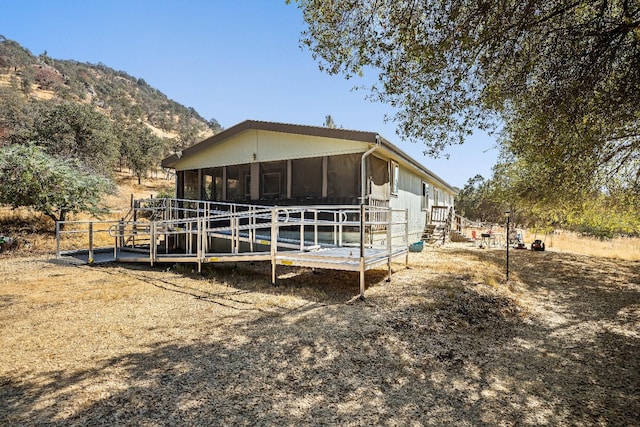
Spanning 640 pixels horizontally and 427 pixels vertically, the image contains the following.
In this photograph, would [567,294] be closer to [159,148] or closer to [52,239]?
[52,239]

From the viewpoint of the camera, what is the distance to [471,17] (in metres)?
5.02

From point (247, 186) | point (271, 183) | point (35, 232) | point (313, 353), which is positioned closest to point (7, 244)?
point (35, 232)

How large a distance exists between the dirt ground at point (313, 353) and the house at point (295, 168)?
2.95 meters

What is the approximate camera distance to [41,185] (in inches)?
472

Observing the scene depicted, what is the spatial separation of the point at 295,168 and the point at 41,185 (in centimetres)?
929

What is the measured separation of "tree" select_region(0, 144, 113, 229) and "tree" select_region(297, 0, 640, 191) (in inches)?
444

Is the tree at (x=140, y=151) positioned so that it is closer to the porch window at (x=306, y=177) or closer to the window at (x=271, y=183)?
the window at (x=271, y=183)

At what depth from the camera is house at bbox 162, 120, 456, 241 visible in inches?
360

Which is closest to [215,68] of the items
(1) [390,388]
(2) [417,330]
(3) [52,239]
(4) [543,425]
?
(3) [52,239]

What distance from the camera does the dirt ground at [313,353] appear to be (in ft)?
9.46

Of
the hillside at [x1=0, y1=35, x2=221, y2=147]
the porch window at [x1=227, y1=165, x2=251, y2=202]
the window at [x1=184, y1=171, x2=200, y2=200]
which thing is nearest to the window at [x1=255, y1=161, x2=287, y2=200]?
the porch window at [x1=227, y1=165, x2=251, y2=202]

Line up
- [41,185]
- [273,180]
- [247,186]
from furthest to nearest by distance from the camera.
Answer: [41,185]
[247,186]
[273,180]

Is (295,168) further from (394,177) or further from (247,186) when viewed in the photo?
(394,177)

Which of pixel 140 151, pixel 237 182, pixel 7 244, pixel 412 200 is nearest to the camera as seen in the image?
pixel 7 244
